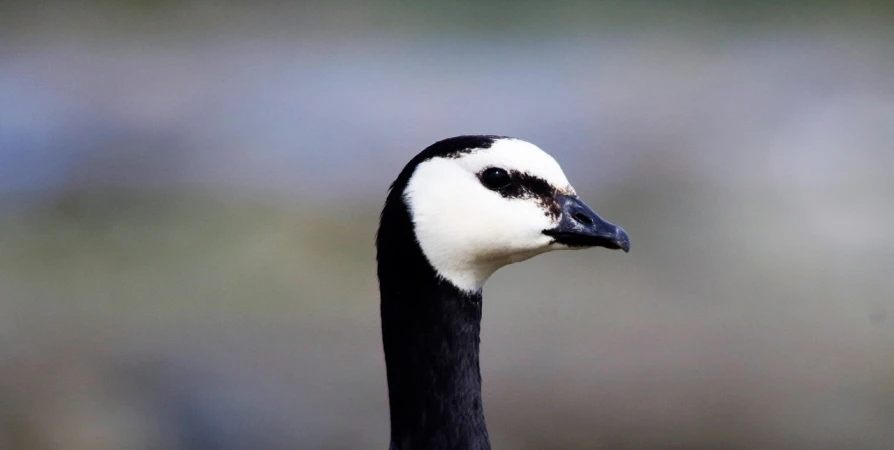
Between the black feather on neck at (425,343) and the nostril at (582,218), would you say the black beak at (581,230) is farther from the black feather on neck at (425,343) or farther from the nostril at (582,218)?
the black feather on neck at (425,343)

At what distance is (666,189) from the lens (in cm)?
938

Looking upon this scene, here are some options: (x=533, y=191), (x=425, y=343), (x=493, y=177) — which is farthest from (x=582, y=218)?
(x=425, y=343)

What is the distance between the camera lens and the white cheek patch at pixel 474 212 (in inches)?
114

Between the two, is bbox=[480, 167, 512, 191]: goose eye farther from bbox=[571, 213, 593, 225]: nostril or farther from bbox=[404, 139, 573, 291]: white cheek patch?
bbox=[571, 213, 593, 225]: nostril

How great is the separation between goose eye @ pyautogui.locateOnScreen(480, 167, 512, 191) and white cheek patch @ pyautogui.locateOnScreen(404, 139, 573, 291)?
1 cm

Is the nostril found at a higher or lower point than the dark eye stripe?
lower

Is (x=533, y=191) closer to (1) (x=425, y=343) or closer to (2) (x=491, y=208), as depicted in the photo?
(2) (x=491, y=208)

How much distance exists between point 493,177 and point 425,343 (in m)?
0.46

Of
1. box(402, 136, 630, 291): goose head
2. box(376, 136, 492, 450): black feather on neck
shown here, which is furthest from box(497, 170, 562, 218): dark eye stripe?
box(376, 136, 492, 450): black feather on neck

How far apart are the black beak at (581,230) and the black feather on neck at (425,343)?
0.26 metres

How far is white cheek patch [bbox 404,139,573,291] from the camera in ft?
9.54

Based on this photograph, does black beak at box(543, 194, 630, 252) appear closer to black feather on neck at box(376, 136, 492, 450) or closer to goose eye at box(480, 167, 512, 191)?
goose eye at box(480, 167, 512, 191)

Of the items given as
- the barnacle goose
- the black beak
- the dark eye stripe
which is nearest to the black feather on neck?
the barnacle goose

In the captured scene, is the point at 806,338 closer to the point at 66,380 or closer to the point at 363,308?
the point at 363,308
